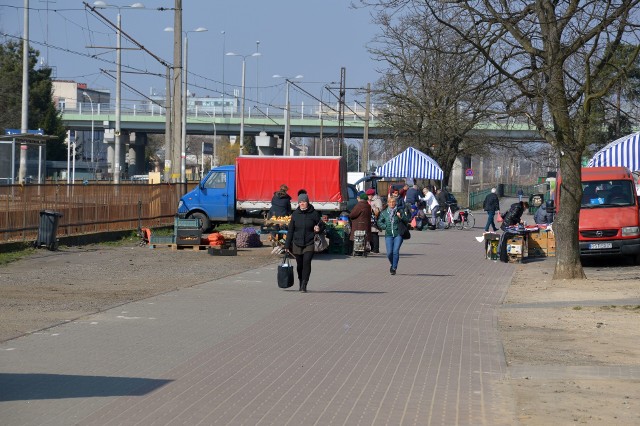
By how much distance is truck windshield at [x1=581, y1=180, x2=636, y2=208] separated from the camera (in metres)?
26.2

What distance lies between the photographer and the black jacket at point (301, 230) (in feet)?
56.6

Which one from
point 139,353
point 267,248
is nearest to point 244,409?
point 139,353

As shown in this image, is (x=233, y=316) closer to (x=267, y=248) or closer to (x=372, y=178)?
(x=267, y=248)

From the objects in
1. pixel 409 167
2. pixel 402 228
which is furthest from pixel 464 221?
pixel 402 228

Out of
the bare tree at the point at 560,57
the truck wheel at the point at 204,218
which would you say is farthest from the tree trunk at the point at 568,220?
the truck wheel at the point at 204,218

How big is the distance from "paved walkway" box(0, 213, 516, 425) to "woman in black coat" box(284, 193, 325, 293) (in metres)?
0.50

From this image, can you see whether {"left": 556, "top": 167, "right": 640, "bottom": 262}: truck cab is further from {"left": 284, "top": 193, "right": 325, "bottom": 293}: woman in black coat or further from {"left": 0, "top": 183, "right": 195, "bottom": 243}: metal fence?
{"left": 0, "top": 183, "right": 195, "bottom": 243}: metal fence

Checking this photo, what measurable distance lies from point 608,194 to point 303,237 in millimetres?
12180

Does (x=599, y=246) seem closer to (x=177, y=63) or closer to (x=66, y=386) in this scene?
(x=177, y=63)

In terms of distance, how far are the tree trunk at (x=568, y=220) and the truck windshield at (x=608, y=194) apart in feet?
19.4

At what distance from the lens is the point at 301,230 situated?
17.3m

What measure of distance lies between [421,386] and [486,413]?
1198 mm

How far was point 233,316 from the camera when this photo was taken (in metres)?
14.1

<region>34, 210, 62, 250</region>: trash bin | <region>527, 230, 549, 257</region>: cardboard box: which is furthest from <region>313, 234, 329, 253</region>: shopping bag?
<region>34, 210, 62, 250</region>: trash bin
